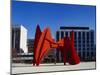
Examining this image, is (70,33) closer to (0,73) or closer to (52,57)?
(52,57)

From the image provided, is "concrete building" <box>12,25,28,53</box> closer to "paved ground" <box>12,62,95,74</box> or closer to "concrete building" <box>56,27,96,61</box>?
"paved ground" <box>12,62,95,74</box>

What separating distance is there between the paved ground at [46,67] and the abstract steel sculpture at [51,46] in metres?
0.07

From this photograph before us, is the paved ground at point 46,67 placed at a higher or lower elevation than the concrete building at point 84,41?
lower

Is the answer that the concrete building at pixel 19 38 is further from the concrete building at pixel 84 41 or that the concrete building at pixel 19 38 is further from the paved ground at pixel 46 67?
the concrete building at pixel 84 41

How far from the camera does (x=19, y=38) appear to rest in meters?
4.29

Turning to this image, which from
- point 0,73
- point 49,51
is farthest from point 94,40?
point 0,73

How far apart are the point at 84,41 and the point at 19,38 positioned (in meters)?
1.12

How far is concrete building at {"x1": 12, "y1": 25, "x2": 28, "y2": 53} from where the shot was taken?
4.23 metres

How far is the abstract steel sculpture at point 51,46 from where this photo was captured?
4.43 m

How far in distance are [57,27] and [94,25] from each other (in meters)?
0.69

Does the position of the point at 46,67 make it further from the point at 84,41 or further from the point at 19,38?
the point at 84,41

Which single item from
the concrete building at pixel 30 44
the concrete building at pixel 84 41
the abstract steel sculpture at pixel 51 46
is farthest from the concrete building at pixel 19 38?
the concrete building at pixel 84 41

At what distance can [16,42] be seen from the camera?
4.26 metres

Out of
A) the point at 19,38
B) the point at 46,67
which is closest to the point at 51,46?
the point at 46,67
